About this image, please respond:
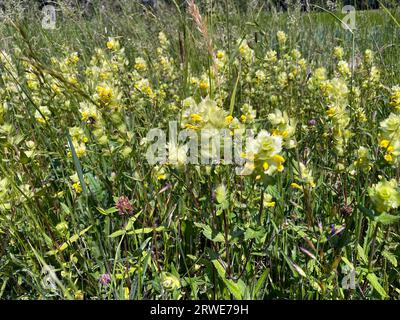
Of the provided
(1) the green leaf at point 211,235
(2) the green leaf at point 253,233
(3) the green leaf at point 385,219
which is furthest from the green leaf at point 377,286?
(1) the green leaf at point 211,235

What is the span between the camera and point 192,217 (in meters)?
1.67

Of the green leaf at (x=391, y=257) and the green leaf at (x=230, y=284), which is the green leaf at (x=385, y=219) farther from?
the green leaf at (x=230, y=284)

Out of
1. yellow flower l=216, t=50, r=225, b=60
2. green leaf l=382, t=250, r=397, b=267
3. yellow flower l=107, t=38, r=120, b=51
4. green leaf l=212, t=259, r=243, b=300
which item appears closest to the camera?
green leaf l=212, t=259, r=243, b=300

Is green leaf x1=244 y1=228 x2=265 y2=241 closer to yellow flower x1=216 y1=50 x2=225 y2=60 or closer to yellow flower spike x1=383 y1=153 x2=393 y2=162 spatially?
yellow flower spike x1=383 y1=153 x2=393 y2=162

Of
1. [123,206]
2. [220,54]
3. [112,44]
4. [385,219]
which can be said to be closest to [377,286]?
[385,219]

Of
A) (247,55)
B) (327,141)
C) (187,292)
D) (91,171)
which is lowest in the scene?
(187,292)

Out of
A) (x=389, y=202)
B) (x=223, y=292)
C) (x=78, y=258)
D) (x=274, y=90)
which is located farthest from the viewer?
(x=274, y=90)

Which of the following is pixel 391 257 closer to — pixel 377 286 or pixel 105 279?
pixel 377 286

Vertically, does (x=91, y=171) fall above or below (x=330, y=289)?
above

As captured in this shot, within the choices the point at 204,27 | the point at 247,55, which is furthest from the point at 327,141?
the point at 247,55

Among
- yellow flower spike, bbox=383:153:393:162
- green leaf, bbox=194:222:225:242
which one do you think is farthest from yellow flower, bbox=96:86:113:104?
yellow flower spike, bbox=383:153:393:162

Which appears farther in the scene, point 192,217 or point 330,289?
point 192,217
